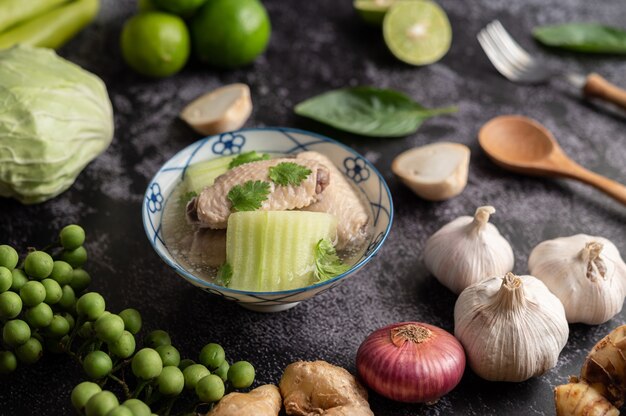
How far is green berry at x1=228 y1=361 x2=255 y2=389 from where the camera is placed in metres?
1.67

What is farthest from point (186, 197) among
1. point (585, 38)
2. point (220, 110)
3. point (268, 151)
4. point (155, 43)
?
point (585, 38)

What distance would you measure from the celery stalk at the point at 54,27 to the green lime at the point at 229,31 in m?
0.51

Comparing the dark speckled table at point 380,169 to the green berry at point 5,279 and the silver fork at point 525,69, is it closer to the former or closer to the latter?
the silver fork at point 525,69

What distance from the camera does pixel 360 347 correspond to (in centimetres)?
175

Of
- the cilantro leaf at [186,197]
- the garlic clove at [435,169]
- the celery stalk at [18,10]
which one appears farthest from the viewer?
the celery stalk at [18,10]

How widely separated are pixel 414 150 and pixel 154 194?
0.90 meters

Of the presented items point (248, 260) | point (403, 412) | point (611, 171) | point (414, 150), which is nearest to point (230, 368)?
point (248, 260)

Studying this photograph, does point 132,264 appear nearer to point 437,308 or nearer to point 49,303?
point 49,303

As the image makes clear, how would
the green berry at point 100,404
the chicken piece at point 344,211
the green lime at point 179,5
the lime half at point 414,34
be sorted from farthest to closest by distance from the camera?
the lime half at point 414,34 → the green lime at point 179,5 → the chicken piece at point 344,211 → the green berry at point 100,404

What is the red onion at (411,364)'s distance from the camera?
64.8 inches

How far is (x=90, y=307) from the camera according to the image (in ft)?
5.48

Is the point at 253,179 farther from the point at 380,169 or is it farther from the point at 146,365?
the point at 380,169

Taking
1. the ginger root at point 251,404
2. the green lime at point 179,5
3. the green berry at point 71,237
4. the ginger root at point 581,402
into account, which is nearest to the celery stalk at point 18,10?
the green lime at point 179,5

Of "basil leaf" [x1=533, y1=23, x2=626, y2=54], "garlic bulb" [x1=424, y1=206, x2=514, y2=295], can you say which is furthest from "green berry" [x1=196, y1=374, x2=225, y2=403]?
"basil leaf" [x1=533, y1=23, x2=626, y2=54]
